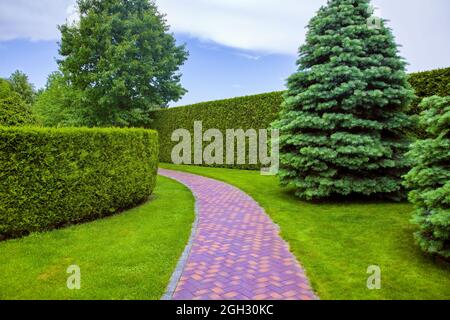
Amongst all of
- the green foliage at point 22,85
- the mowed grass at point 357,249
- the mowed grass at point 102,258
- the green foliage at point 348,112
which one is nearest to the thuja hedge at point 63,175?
the mowed grass at point 102,258

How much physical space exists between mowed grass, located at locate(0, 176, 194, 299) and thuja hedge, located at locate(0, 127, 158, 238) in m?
0.35

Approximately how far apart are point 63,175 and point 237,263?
172 inches

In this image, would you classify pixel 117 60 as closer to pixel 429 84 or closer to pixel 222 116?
pixel 222 116

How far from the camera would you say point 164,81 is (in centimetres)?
2856

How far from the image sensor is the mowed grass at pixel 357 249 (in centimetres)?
448

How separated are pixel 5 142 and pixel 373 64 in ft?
29.9

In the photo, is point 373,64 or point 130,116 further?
point 130,116

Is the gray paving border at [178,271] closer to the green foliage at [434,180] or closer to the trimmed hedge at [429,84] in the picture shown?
the green foliage at [434,180]

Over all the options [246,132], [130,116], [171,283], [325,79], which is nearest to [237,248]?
[171,283]

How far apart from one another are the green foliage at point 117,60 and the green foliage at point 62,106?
73 cm

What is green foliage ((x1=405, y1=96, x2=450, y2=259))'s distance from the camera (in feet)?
16.5

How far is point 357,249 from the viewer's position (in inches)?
236
